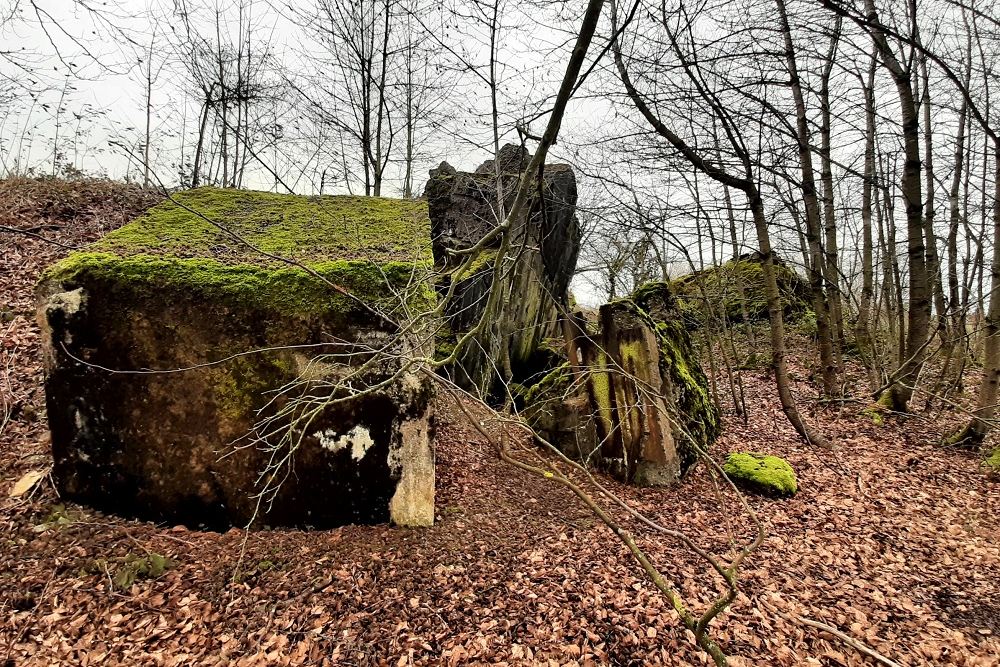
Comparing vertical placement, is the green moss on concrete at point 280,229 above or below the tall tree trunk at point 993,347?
above

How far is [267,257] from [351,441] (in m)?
1.65

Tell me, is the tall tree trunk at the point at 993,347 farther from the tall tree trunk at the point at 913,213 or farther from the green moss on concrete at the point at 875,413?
the green moss on concrete at the point at 875,413

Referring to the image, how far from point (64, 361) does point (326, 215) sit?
232cm

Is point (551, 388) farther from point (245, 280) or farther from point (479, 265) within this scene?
point (245, 280)

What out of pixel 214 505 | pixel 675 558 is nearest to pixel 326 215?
pixel 214 505

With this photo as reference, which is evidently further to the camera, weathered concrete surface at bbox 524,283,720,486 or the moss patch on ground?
weathered concrete surface at bbox 524,283,720,486

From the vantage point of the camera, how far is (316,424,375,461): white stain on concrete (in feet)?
11.5

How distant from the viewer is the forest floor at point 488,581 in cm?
264

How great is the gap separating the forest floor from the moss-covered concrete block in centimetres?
24

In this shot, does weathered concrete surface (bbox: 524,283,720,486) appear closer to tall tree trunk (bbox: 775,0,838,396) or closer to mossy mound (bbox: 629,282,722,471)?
mossy mound (bbox: 629,282,722,471)

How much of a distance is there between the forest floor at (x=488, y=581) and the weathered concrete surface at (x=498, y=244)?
10.2 ft

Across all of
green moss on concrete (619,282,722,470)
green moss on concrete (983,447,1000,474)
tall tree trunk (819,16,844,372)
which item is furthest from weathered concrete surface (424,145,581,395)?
green moss on concrete (983,447,1000,474)

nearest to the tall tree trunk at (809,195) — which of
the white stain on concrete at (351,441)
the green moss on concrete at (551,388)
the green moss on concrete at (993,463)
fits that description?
the green moss on concrete at (993,463)

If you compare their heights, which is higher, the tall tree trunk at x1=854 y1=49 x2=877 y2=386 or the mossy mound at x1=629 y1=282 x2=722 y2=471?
the tall tree trunk at x1=854 y1=49 x2=877 y2=386
